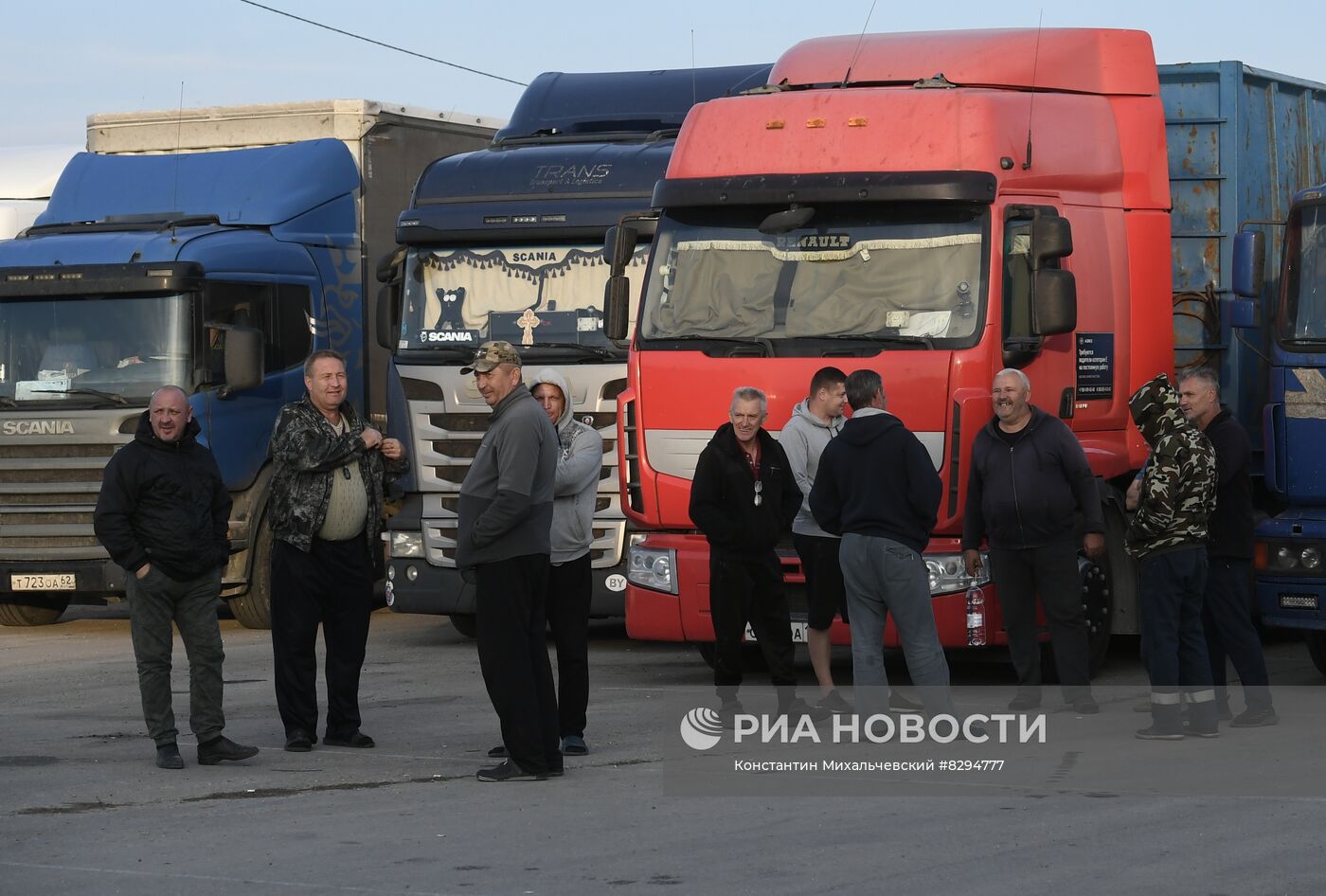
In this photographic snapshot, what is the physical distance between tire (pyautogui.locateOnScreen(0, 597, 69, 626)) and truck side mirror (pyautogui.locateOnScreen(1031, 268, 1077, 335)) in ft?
31.7

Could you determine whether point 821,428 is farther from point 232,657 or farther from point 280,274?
point 280,274

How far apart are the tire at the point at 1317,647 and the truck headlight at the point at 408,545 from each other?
615 centimetres

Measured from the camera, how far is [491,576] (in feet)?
29.6

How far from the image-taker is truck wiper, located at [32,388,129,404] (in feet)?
51.6

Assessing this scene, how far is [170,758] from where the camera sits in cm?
959

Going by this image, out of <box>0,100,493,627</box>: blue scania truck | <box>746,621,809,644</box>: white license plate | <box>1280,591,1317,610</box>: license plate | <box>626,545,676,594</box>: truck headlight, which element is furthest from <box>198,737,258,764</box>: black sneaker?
<box>0,100,493,627</box>: blue scania truck

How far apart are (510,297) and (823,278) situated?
141 inches

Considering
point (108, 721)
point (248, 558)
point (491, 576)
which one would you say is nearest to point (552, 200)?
point (248, 558)

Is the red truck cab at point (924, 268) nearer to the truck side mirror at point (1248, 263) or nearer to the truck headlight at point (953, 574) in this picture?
the truck headlight at point (953, 574)

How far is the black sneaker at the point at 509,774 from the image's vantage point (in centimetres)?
901

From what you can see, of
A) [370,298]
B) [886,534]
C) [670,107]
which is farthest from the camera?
[370,298]

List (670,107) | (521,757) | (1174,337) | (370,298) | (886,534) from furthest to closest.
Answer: (370,298) → (670,107) → (1174,337) → (886,534) → (521,757)

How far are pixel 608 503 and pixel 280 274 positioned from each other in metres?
3.73

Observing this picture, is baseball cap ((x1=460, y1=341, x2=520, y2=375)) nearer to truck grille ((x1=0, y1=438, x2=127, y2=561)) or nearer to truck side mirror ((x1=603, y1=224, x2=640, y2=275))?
truck side mirror ((x1=603, y1=224, x2=640, y2=275))
